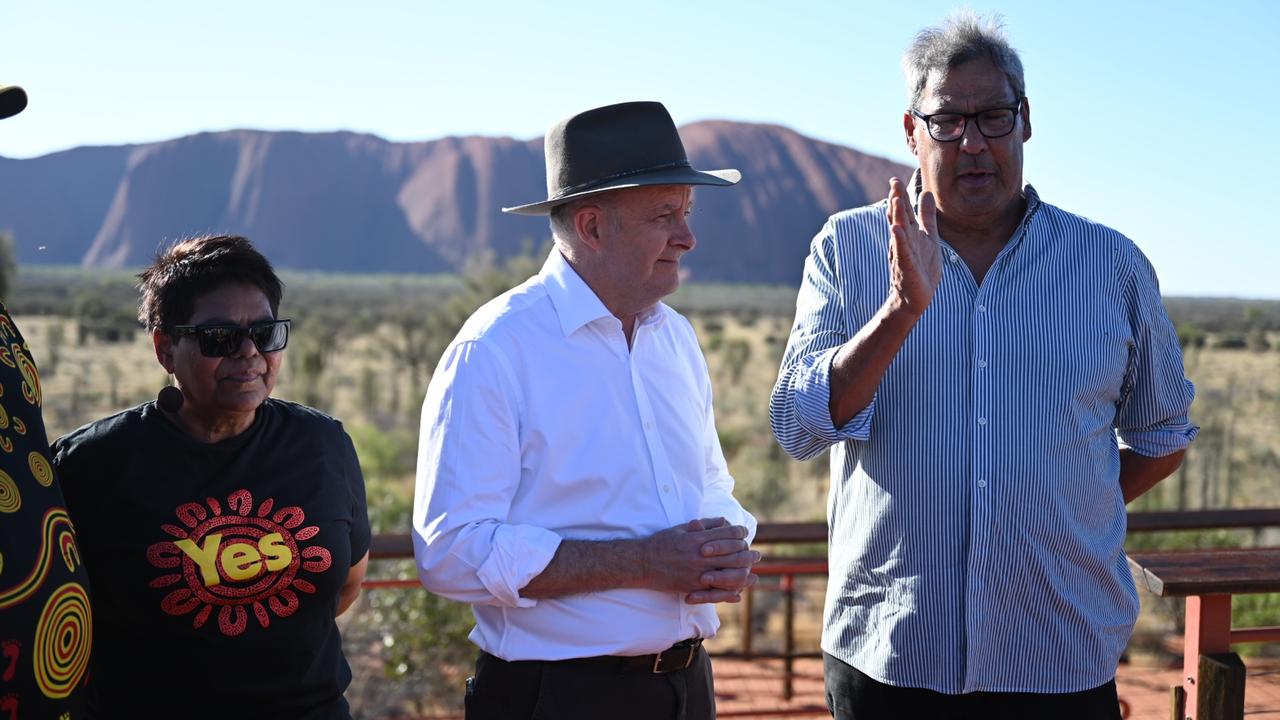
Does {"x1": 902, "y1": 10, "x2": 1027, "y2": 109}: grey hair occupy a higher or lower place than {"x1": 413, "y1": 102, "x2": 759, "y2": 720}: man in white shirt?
higher

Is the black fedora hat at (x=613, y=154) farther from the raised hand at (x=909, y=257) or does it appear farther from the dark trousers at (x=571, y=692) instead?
the dark trousers at (x=571, y=692)

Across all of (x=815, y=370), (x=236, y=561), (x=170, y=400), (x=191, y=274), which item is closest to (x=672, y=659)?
(x=815, y=370)

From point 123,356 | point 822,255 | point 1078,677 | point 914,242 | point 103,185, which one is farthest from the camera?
point 103,185

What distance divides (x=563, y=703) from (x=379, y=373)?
2664 cm

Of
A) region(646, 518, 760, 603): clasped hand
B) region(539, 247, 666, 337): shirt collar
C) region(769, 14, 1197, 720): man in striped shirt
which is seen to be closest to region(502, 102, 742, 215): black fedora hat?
region(539, 247, 666, 337): shirt collar

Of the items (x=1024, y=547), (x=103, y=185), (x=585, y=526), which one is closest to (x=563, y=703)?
(x=585, y=526)

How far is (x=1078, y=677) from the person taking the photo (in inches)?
81.3

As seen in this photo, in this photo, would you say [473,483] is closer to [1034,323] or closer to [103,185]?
[1034,323]

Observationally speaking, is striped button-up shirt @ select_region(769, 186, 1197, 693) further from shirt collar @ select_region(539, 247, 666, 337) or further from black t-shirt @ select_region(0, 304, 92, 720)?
black t-shirt @ select_region(0, 304, 92, 720)

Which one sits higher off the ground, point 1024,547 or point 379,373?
point 1024,547

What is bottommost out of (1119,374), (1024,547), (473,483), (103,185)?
(1024,547)

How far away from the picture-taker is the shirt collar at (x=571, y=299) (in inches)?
82.4

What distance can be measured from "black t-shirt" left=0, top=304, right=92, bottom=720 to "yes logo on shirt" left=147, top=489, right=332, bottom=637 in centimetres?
30

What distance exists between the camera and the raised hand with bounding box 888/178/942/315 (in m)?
1.91
